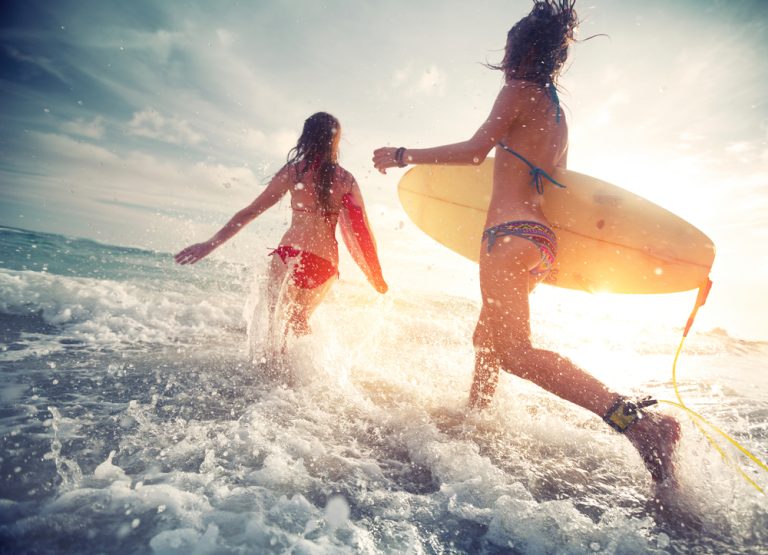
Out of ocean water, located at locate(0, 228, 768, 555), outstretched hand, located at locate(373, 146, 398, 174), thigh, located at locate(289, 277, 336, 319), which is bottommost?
ocean water, located at locate(0, 228, 768, 555)

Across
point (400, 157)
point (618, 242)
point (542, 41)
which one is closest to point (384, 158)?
point (400, 157)

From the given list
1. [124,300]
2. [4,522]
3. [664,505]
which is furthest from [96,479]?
[124,300]

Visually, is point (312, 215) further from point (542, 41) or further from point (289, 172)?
point (542, 41)

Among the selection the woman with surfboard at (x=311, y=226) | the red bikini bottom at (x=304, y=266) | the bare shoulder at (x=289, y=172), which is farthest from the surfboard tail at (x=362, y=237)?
the bare shoulder at (x=289, y=172)

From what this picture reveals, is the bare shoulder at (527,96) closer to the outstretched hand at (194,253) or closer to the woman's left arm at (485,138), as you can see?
the woman's left arm at (485,138)

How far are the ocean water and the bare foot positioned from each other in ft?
0.49

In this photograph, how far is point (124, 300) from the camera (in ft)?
20.9

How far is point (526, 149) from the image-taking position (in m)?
2.32

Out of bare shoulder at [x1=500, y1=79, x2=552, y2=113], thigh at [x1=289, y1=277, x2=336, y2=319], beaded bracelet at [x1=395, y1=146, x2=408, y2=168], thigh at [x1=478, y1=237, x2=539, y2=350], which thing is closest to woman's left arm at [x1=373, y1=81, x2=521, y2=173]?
bare shoulder at [x1=500, y1=79, x2=552, y2=113]

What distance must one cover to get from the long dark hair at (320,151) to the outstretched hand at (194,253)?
3.23ft

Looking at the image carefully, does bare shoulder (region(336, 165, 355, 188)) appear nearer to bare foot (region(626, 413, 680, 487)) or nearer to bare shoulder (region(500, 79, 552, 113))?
bare shoulder (region(500, 79, 552, 113))

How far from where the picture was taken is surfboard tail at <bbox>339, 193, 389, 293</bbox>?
3346mm

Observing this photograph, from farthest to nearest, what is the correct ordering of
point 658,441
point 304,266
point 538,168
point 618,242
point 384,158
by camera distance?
point 304,266, point 618,242, point 384,158, point 538,168, point 658,441

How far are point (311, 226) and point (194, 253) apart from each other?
99cm
